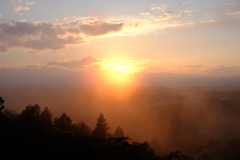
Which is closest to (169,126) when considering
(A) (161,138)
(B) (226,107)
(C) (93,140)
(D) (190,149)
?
(A) (161,138)

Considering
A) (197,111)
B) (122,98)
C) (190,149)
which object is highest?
(122,98)

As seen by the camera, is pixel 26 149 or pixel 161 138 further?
pixel 161 138

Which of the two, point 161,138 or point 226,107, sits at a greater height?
point 226,107

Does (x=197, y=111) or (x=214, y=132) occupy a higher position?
(x=197, y=111)

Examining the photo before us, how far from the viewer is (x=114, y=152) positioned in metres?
9.87

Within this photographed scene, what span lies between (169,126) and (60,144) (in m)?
32.7

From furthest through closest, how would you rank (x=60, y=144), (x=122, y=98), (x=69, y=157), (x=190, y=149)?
1. (x=122, y=98)
2. (x=190, y=149)
3. (x=60, y=144)
4. (x=69, y=157)

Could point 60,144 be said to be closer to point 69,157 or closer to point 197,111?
point 69,157

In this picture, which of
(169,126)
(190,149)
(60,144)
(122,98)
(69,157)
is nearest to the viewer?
(69,157)

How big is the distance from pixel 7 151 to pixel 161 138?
29.7 m

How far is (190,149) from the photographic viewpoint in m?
28.7

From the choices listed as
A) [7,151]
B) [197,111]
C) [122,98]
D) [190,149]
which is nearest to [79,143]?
[7,151]

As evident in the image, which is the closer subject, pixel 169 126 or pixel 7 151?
pixel 7 151

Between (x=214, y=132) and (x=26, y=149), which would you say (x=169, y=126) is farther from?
(x=26, y=149)
